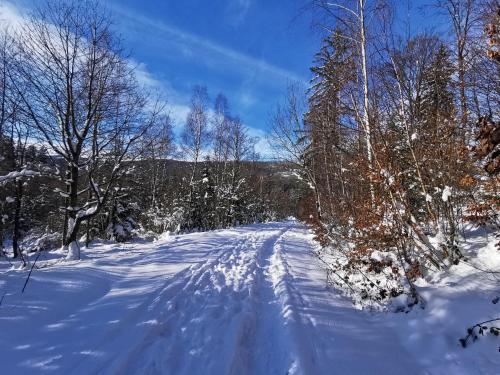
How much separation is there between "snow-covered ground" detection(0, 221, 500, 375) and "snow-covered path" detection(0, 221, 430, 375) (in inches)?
0.6

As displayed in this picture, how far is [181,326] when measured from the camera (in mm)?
4297

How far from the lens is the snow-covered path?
3336mm

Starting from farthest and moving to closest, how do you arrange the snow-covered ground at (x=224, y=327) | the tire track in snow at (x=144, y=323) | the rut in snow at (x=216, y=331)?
the rut in snow at (x=216, y=331) → the snow-covered ground at (x=224, y=327) → the tire track in snow at (x=144, y=323)

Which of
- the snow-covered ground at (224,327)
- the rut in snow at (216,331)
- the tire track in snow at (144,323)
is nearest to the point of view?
the tire track in snow at (144,323)

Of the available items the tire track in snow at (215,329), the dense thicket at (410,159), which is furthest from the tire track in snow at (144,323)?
the dense thicket at (410,159)

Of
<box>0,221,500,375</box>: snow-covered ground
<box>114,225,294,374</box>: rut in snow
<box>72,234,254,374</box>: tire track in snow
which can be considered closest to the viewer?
<box>72,234,254,374</box>: tire track in snow

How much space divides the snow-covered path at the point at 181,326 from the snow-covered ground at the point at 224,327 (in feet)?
0.05

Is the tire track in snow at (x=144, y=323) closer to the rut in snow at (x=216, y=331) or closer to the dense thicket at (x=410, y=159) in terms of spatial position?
the rut in snow at (x=216, y=331)

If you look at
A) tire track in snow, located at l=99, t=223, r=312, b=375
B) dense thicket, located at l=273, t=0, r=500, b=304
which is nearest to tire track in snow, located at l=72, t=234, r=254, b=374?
tire track in snow, located at l=99, t=223, r=312, b=375

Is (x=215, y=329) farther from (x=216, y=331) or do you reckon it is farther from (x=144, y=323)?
(x=144, y=323)

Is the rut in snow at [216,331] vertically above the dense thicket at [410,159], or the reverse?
the dense thicket at [410,159]

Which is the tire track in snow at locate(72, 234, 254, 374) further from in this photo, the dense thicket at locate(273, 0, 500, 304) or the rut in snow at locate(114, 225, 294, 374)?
the dense thicket at locate(273, 0, 500, 304)

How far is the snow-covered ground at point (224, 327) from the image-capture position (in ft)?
10.8

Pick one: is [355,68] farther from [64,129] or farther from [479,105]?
[64,129]
